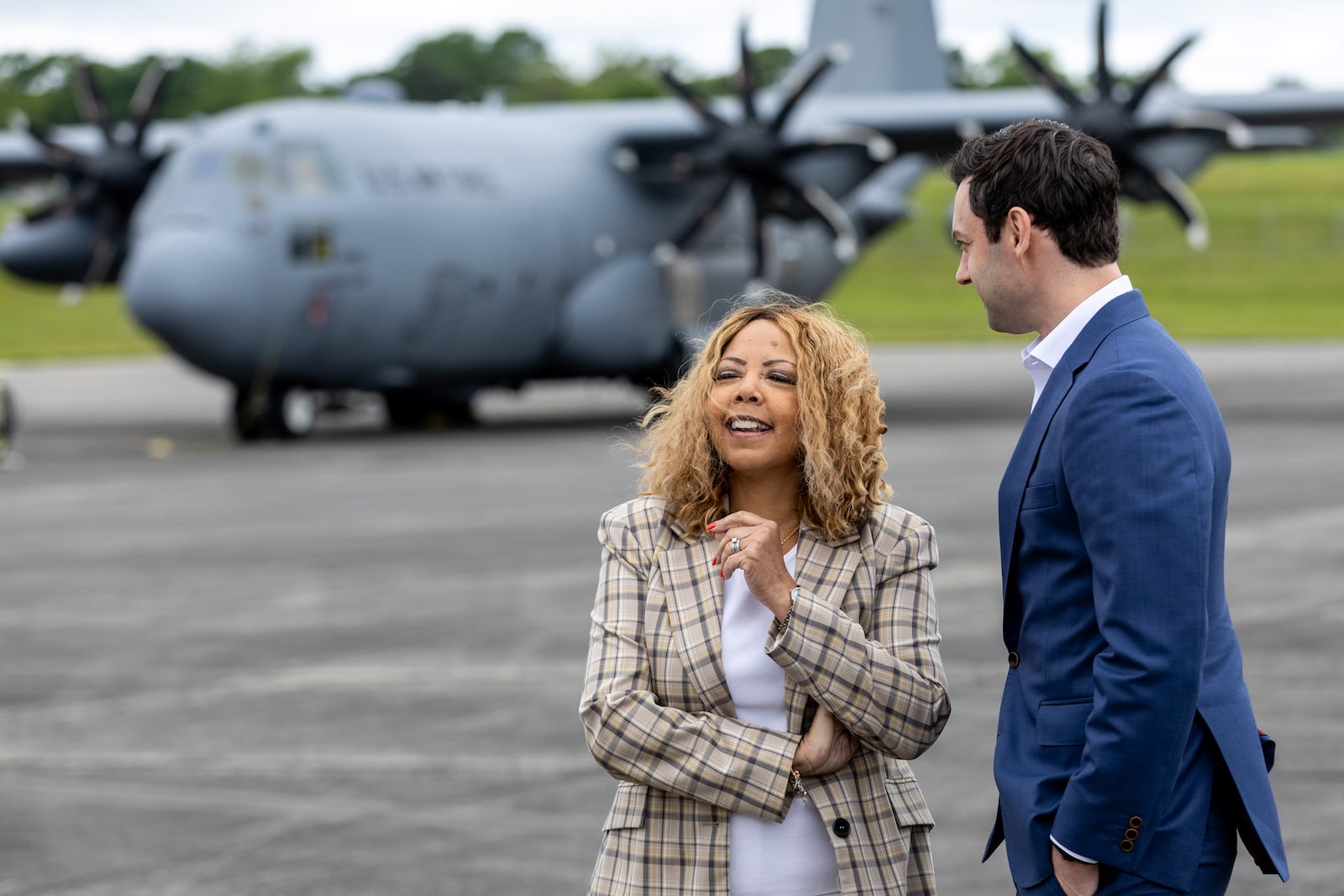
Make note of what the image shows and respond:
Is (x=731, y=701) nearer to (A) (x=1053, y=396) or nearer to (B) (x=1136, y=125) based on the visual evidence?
(A) (x=1053, y=396)

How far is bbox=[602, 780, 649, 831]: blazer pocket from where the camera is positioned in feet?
9.96

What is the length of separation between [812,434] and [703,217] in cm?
1944

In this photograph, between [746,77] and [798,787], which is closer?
[798,787]

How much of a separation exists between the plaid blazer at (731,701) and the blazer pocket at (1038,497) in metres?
0.34

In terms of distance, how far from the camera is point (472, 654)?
8.71 meters

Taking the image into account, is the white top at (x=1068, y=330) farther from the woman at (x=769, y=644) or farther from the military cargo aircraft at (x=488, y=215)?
the military cargo aircraft at (x=488, y=215)

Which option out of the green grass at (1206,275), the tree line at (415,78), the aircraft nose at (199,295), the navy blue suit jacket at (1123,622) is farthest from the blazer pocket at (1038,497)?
the tree line at (415,78)

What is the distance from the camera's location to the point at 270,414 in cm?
2009

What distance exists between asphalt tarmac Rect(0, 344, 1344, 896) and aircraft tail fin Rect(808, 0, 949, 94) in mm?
11284

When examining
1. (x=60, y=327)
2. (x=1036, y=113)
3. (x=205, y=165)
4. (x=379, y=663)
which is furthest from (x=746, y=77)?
(x=60, y=327)

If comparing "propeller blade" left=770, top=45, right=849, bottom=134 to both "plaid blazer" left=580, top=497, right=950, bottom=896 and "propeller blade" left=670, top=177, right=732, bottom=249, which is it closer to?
"propeller blade" left=670, top=177, right=732, bottom=249

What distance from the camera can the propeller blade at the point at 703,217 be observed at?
2225 centimetres

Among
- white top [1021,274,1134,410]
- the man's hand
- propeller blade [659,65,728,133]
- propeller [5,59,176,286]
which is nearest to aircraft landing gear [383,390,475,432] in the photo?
propeller blade [659,65,728,133]

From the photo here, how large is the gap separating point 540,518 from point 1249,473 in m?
6.54
